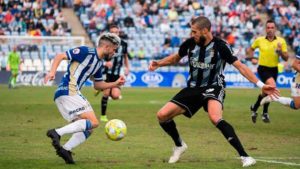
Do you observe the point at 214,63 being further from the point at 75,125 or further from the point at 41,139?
the point at 41,139

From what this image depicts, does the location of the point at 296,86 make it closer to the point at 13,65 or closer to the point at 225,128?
the point at 225,128

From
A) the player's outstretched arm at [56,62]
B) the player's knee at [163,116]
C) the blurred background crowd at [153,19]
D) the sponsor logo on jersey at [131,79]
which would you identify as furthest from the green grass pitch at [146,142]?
the blurred background crowd at [153,19]

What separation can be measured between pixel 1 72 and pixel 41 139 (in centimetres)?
2802

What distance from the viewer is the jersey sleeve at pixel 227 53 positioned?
463 inches

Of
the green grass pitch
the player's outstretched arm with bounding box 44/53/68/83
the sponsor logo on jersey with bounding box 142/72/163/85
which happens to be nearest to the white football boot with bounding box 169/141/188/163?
the green grass pitch

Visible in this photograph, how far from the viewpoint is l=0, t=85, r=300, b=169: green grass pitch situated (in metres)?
11.8

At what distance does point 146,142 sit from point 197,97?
3.39 metres

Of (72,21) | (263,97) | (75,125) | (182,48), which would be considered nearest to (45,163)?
(75,125)

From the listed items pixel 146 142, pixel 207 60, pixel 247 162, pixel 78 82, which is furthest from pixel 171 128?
pixel 146 142

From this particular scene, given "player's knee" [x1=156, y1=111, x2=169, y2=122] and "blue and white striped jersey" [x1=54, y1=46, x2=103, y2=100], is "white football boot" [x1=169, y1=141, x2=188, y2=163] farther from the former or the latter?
"blue and white striped jersey" [x1=54, y1=46, x2=103, y2=100]

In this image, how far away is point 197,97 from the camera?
1200 centimetres

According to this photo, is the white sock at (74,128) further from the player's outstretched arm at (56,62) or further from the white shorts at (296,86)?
the white shorts at (296,86)

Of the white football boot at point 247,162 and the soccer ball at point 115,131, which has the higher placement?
the soccer ball at point 115,131

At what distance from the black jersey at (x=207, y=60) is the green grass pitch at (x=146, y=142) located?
140cm
